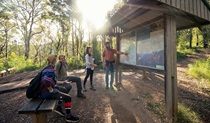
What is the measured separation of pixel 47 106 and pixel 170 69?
9.41ft

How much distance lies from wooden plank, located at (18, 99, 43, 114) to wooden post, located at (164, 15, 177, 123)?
115 inches

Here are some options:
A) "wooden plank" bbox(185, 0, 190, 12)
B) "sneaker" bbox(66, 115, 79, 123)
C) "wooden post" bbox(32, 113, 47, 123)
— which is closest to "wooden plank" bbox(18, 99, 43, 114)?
"wooden post" bbox(32, 113, 47, 123)

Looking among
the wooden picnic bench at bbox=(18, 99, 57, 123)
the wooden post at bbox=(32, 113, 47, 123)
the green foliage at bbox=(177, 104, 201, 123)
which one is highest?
the wooden picnic bench at bbox=(18, 99, 57, 123)

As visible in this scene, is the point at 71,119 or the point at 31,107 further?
the point at 71,119

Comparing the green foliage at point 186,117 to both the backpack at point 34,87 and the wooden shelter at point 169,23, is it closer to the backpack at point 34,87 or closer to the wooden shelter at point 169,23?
the wooden shelter at point 169,23

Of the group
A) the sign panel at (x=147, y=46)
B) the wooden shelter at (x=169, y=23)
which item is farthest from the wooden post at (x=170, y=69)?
the sign panel at (x=147, y=46)

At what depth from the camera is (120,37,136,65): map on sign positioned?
5.09m

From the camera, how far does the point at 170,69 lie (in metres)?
3.29

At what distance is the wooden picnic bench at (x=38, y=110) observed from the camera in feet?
7.34

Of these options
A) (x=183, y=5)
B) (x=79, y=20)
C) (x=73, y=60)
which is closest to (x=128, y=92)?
(x=183, y=5)

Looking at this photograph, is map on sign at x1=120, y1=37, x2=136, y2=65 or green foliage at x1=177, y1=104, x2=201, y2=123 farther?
map on sign at x1=120, y1=37, x2=136, y2=65

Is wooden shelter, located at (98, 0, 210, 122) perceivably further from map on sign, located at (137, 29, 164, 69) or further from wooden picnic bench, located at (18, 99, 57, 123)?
wooden picnic bench, located at (18, 99, 57, 123)

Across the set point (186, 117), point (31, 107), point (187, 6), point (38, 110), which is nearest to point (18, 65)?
point (31, 107)

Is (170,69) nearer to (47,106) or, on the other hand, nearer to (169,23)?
(169,23)
